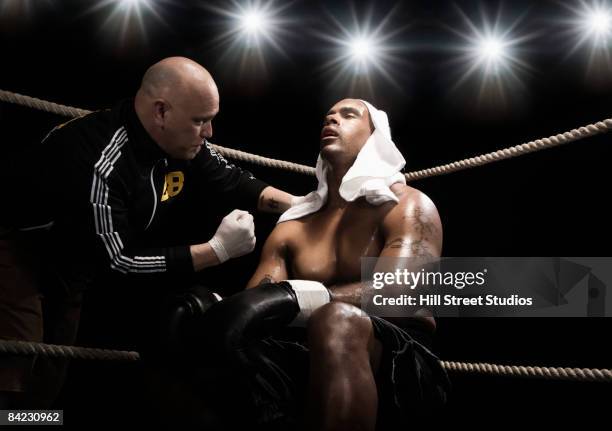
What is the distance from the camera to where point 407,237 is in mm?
2082

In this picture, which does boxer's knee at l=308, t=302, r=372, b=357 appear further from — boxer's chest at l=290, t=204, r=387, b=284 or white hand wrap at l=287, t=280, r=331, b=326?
boxer's chest at l=290, t=204, r=387, b=284

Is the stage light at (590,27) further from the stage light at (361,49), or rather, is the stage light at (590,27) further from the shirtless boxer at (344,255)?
the shirtless boxer at (344,255)

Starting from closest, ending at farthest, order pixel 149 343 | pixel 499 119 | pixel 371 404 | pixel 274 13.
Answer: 1. pixel 371 404
2. pixel 149 343
3. pixel 499 119
4. pixel 274 13

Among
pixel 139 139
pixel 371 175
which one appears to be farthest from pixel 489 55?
pixel 139 139

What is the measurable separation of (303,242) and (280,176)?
3.00 feet

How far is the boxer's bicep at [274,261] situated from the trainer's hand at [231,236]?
0.16 m

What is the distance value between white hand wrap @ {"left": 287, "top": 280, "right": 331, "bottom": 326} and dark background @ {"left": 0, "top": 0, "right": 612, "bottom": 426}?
53 cm

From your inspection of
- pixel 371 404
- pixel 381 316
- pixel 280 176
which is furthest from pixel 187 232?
pixel 371 404

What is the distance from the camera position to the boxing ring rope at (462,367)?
75.9 inches

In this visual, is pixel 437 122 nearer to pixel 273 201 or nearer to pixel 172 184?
pixel 273 201

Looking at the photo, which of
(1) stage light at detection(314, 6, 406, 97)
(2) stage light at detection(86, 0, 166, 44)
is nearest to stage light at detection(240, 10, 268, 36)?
(1) stage light at detection(314, 6, 406, 97)

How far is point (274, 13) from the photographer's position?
3.31 metres

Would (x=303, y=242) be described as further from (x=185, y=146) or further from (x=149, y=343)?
(x=149, y=343)

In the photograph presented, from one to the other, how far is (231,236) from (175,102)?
478mm
